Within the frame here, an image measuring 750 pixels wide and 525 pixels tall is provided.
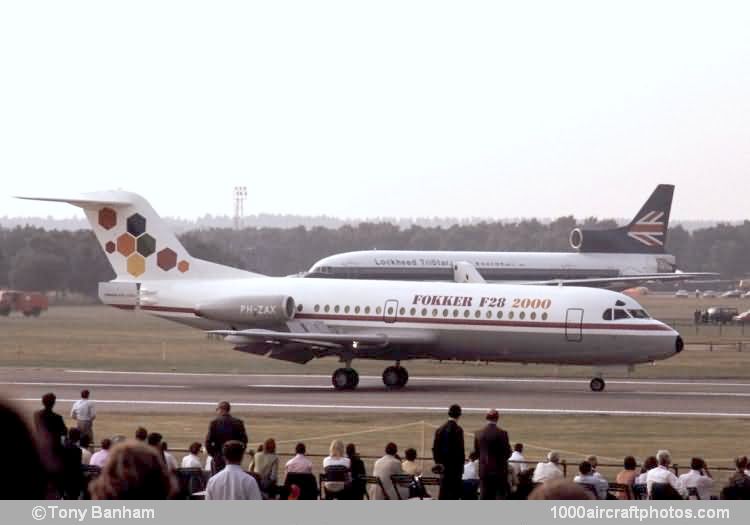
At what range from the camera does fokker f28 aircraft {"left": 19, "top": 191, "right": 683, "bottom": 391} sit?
3941cm

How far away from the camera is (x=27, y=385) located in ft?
135

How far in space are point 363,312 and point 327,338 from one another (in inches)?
69.3

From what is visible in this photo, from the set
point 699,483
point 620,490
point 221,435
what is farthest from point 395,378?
point 699,483

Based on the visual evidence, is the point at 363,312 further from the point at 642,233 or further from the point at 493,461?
the point at 642,233

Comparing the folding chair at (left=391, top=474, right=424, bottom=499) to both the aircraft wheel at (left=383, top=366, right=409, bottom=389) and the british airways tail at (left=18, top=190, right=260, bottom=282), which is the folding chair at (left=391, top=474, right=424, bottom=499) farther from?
the british airways tail at (left=18, top=190, right=260, bottom=282)

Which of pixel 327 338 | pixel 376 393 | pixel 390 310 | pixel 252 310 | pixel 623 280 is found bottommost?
pixel 376 393

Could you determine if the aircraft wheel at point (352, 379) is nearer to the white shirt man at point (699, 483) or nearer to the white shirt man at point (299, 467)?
the white shirt man at point (299, 467)

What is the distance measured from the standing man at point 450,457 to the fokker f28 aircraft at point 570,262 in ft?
200

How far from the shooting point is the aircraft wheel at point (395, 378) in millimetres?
41125

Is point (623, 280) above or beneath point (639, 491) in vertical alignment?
above

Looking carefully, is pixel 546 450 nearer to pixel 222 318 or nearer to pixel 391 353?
pixel 391 353

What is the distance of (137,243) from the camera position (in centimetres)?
4416

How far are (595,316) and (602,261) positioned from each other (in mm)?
50135
